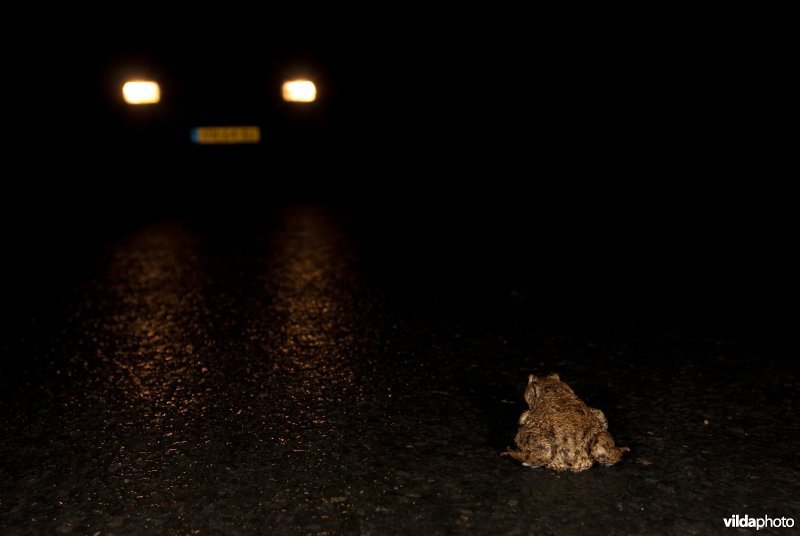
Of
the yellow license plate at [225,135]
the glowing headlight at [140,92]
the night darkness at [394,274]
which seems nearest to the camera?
the night darkness at [394,274]

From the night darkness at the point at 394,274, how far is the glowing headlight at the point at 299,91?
4.4 inches

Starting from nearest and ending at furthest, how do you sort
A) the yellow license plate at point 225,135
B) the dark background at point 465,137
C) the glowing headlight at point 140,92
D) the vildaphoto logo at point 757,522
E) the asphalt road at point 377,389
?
the vildaphoto logo at point 757,522 < the asphalt road at point 377,389 < the dark background at point 465,137 < the glowing headlight at point 140,92 < the yellow license plate at point 225,135

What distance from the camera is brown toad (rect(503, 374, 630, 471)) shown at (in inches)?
110

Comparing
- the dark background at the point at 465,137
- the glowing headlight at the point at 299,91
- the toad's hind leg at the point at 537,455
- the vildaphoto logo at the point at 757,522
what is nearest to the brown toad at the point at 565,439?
the toad's hind leg at the point at 537,455

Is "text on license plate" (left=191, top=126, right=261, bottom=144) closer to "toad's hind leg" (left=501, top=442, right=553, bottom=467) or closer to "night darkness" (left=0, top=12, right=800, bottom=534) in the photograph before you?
"night darkness" (left=0, top=12, right=800, bottom=534)

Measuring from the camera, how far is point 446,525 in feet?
8.15

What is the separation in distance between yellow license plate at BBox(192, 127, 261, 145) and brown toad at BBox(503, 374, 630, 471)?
23.7ft

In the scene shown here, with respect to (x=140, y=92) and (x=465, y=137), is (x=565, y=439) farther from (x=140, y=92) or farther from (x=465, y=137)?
(x=465, y=137)

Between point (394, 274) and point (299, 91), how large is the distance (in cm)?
403

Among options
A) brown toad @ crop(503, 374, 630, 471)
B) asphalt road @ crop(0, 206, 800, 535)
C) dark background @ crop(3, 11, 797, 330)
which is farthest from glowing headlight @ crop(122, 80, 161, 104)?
brown toad @ crop(503, 374, 630, 471)

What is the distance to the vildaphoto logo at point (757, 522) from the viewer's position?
96.3 inches

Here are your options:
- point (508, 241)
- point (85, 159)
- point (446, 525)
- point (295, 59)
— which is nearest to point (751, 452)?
point (446, 525)

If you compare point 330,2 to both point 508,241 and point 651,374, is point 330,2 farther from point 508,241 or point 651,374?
point 651,374

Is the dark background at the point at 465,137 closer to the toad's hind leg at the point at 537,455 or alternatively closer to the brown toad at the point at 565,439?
the brown toad at the point at 565,439
